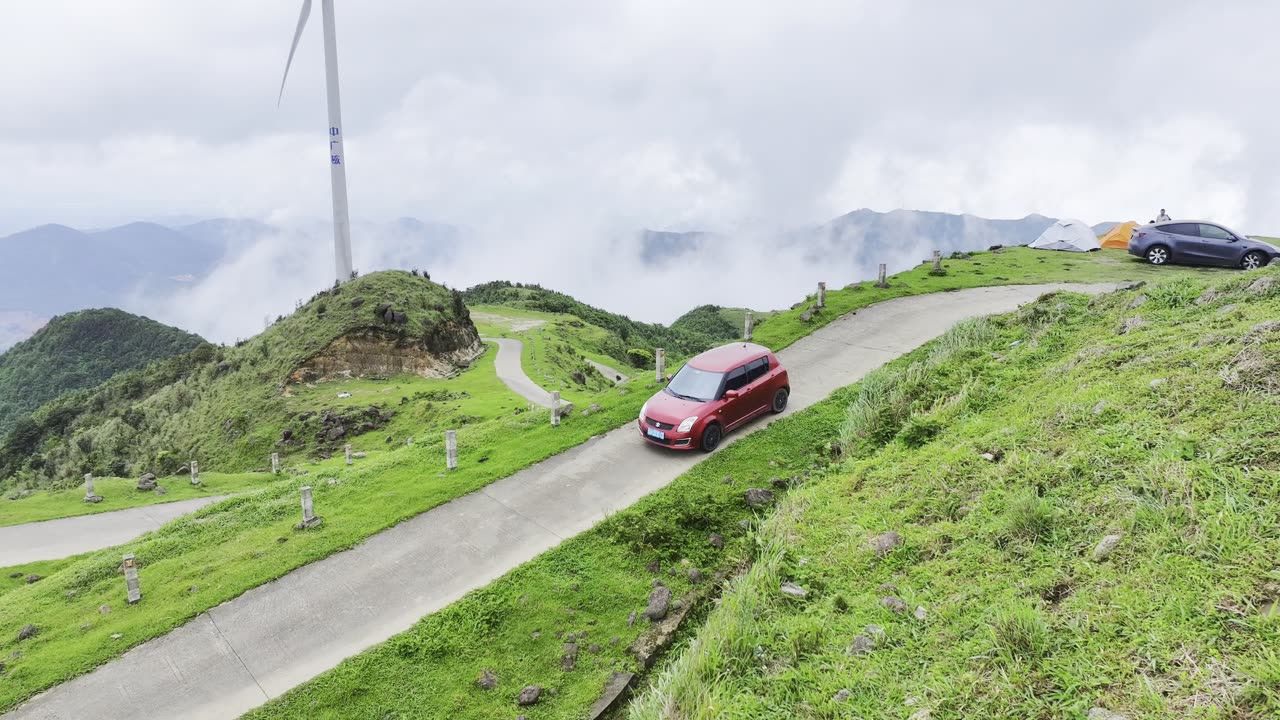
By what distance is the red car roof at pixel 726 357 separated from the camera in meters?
14.6

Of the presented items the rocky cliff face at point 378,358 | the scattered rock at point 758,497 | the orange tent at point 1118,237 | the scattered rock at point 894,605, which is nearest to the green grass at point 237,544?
the scattered rock at point 758,497

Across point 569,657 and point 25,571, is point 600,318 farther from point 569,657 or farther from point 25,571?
point 569,657

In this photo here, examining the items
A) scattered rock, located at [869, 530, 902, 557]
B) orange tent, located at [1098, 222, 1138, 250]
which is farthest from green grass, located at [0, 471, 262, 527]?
orange tent, located at [1098, 222, 1138, 250]

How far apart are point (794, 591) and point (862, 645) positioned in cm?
135

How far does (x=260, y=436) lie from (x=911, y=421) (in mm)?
40518

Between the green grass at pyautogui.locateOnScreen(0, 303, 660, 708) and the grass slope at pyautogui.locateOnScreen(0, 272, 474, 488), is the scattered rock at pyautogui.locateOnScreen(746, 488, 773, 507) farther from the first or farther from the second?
the grass slope at pyautogui.locateOnScreen(0, 272, 474, 488)

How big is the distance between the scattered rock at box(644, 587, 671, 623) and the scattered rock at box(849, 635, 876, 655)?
11.5 feet

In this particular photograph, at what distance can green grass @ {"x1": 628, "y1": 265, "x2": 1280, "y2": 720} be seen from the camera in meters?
4.75

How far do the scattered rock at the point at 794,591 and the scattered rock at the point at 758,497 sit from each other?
3791 millimetres

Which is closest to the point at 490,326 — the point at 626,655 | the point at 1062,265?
the point at 1062,265

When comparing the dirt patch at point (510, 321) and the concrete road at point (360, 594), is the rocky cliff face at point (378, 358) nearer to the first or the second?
the dirt patch at point (510, 321)

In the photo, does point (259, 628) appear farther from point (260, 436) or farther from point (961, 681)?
point (260, 436)

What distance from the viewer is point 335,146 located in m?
49.5

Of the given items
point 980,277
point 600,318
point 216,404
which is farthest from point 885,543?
point 600,318
